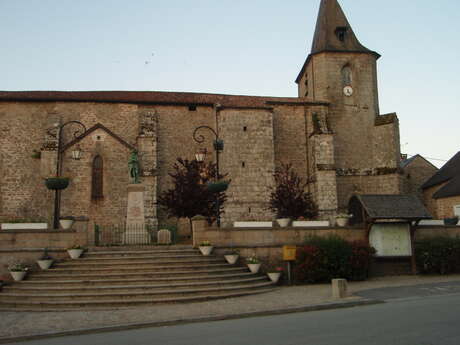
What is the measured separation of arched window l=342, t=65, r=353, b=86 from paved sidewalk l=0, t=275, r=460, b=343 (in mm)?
19697

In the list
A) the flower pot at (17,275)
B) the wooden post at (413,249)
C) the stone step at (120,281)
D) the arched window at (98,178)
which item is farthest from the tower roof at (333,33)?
the flower pot at (17,275)

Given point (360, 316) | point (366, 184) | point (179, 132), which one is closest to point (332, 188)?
point (366, 184)

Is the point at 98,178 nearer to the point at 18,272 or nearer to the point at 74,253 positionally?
the point at 74,253

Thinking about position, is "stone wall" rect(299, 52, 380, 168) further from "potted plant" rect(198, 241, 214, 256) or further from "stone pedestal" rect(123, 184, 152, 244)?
"potted plant" rect(198, 241, 214, 256)

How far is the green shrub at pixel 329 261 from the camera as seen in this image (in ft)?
50.5

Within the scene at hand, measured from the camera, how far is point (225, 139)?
90.1 ft

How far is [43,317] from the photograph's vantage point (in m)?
10.2

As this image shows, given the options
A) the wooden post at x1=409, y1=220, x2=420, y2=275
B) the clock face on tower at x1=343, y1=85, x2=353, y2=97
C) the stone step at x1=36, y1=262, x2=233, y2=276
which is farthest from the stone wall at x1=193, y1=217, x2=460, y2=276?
the clock face on tower at x1=343, y1=85, x2=353, y2=97

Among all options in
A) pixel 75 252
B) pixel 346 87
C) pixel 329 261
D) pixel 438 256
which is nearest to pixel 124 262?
pixel 75 252

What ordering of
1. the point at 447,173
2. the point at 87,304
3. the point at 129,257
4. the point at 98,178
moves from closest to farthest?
the point at 87,304, the point at 129,257, the point at 98,178, the point at 447,173

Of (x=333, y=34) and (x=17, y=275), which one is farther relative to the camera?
(x=333, y=34)

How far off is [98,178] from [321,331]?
2004 cm

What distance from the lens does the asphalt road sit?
6945mm

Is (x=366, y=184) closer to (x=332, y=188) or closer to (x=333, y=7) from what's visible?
(x=332, y=188)
